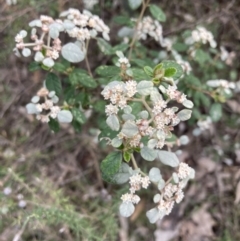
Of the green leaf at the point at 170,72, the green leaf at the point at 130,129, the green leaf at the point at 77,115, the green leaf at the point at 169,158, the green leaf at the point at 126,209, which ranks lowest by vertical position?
the green leaf at the point at 126,209

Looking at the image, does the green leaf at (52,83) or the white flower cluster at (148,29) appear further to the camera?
the white flower cluster at (148,29)

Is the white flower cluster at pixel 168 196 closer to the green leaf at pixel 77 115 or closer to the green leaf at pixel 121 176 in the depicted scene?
the green leaf at pixel 121 176

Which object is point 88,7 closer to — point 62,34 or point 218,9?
point 62,34

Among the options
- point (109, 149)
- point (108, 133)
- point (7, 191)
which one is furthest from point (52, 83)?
point (109, 149)

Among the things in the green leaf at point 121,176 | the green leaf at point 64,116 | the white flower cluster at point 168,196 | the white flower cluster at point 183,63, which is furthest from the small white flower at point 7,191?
the white flower cluster at point 183,63

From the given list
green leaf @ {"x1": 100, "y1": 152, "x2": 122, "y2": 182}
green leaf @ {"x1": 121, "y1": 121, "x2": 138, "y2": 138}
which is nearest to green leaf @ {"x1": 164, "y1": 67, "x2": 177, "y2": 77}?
green leaf @ {"x1": 121, "y1": 121, "x2": 138, "y2": 138}

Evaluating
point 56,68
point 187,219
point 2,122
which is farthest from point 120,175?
point 2,122
